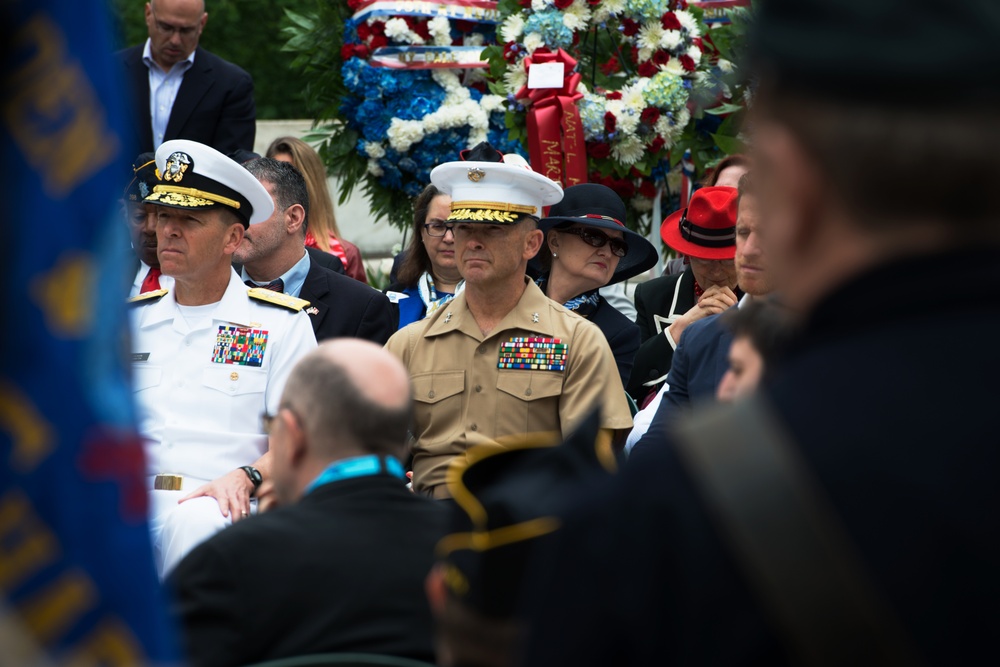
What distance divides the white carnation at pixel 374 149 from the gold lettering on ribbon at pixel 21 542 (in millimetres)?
5986

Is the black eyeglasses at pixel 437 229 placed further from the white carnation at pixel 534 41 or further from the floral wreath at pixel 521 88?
the white carnation at pixel 534 41

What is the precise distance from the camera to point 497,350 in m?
4.66

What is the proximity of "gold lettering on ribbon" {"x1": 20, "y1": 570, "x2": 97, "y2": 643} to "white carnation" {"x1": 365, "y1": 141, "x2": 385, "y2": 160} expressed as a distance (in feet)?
19.6

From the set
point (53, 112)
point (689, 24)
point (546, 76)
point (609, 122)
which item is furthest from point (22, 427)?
point (689, 24)

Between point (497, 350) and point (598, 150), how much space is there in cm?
242

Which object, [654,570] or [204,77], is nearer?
[654,570]

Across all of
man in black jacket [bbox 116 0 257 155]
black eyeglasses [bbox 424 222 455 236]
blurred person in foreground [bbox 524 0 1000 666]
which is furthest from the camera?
man in black jacket [bbox 116 0 257 155]

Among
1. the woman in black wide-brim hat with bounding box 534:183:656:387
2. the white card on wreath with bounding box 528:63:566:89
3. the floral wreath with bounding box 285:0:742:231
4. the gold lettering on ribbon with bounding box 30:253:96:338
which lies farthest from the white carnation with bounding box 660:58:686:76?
the gold lettering on ribbon with bounding box 30:253:96:338

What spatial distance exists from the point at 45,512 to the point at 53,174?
30cm

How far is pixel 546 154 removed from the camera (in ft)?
21.1

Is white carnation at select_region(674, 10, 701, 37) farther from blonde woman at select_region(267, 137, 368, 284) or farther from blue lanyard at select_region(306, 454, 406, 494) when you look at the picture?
blue lanyard at select_region(306, 454, 406, 494)

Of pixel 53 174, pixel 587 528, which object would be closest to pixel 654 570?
pixel 587 528

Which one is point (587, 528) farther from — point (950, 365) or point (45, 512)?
point (45, 512)

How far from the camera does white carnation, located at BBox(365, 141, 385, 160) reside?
697 centimetres
